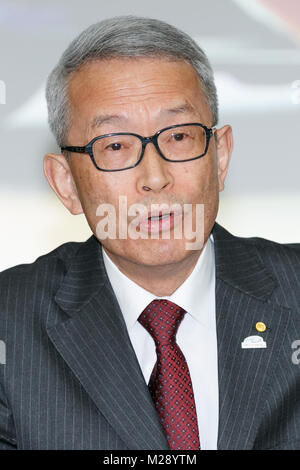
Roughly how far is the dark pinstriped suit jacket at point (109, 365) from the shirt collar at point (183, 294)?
3 cm

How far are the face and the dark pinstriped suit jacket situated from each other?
0.20 meters

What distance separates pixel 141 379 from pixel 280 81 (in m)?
1.45

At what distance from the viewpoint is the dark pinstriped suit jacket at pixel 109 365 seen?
2113 mm

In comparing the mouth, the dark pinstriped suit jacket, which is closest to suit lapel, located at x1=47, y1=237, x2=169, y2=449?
the dark pinstriped suit jacket

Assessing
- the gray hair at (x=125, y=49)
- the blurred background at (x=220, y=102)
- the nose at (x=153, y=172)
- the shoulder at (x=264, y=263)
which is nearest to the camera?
the nose at (x=153, y=172)

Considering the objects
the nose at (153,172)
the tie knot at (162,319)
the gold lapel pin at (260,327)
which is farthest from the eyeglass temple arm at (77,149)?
the gold lapel pin at (260,327)

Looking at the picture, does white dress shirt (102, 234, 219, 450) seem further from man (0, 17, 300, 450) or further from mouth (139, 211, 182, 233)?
mouth (139, 211, 182, 233)

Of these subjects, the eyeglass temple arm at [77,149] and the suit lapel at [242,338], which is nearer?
the suit lapel at [242,338]

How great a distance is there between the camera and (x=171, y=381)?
216cm

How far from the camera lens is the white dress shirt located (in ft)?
7.23

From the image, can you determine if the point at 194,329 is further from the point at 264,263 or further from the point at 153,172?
the point at 153,172

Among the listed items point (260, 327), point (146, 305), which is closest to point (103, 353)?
point (146, 305)

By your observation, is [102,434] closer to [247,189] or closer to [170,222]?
[170,222]

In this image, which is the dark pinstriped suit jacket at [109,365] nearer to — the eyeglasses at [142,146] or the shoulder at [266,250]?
the shoulder at [266,250]
